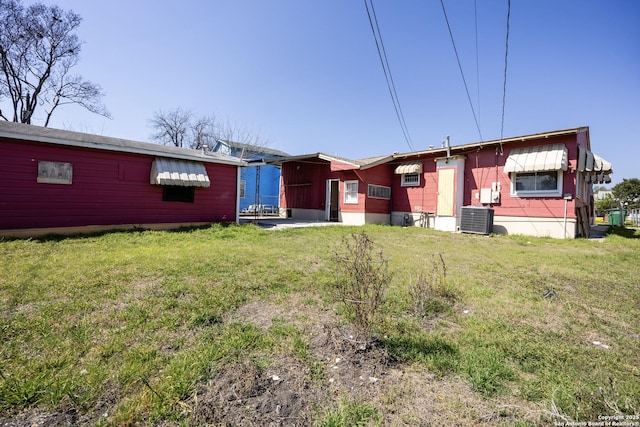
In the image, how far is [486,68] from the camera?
787 cm

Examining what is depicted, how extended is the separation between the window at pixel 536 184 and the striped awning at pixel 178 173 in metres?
11.8

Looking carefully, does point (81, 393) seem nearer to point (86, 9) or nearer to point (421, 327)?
point (421, 327)

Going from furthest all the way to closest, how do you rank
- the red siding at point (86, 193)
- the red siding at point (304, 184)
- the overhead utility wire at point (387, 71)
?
the red siding at point (304, 184) → the red siding at point (86, 193) → the overhead utility wire at point (387, 71)

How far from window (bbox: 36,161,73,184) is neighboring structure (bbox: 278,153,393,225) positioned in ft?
30.5

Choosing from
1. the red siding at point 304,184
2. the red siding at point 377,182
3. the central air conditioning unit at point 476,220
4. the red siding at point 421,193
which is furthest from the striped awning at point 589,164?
the red siding at point 304,184

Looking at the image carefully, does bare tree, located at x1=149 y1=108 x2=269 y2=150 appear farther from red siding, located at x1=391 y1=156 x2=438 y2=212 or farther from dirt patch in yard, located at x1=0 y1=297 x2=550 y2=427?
dirt patch in yard, located at x1=0 y1=297 x2=550 y2=427

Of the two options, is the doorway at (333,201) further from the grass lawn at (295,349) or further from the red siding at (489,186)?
the grass lawn at (295,349)

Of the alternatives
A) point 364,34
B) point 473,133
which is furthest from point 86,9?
point 473,133

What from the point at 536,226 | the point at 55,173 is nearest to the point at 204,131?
the point at 55,173

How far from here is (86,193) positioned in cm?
833

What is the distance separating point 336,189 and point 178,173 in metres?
8.37

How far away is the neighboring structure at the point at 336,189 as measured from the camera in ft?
44.2

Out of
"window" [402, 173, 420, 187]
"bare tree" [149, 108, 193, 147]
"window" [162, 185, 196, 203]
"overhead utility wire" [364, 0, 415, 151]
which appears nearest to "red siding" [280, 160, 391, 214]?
"window" [402, 173, 420, 187]

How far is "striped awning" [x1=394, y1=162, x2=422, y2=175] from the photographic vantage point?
1333cm
